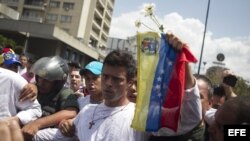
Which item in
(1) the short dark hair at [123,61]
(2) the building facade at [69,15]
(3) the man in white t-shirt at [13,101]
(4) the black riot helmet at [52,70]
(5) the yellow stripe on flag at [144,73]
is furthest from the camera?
(2) the building facade at [69,15]

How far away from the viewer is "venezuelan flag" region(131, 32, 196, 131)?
107 inches

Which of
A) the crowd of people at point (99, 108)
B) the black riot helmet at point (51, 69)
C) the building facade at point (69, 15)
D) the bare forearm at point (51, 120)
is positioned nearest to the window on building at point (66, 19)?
the building facade at point (69, 15)

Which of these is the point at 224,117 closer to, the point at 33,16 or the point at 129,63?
the point at 129,63

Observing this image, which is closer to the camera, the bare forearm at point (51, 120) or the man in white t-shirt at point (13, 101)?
the bare forearm at point (51, 120)

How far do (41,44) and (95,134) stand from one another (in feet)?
134

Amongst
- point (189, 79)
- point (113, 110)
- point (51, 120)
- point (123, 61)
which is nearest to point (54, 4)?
point (51, 120)

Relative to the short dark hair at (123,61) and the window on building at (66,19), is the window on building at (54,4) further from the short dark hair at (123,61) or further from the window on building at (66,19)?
the short dark hair at (123,61)

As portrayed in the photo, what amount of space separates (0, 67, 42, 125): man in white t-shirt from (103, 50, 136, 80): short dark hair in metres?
1.00

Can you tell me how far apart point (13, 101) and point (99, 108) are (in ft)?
3.36

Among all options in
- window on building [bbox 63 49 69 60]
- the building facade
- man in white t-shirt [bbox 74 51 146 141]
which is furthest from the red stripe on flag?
the building facade

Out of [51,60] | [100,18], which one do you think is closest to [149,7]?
[51,60]

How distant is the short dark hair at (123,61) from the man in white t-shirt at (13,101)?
1.00 m

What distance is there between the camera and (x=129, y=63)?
3.24m

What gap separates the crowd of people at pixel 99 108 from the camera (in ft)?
8.93
